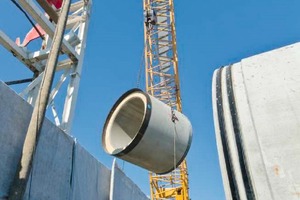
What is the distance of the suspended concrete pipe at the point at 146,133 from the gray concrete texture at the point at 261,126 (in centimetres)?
247

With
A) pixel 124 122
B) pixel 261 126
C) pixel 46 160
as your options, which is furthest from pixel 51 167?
pixel 261 126

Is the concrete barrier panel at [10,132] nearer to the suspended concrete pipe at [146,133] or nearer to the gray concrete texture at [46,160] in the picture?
the gray concrete texture at [46,160]

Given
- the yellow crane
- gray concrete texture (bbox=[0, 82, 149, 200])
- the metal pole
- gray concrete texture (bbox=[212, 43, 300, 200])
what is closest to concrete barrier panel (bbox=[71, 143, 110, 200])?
gray concrete texture (bbox=[0, 82, 149, 200])

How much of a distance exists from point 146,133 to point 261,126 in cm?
270

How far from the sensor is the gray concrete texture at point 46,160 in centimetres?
378

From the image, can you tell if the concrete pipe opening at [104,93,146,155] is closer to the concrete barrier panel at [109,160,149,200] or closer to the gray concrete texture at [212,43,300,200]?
the concrete barrier panel at [109,160,149,200]

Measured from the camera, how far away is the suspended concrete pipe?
4.49 metres

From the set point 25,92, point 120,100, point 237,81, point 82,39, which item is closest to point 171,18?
point 82,39

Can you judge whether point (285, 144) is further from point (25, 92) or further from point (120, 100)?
point (25, 92)

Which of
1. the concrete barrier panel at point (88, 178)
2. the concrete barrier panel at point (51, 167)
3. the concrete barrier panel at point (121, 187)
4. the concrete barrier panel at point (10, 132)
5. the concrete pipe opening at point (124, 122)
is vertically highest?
the concrete barrier panel at point (10, 132)

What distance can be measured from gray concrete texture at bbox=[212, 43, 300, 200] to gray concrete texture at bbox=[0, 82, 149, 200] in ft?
8.68

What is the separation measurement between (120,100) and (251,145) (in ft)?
11.5

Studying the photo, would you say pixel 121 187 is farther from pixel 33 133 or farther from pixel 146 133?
pixel 33 133

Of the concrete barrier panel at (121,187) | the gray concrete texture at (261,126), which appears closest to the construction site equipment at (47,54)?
the concrete barrier panel at (121,187)
